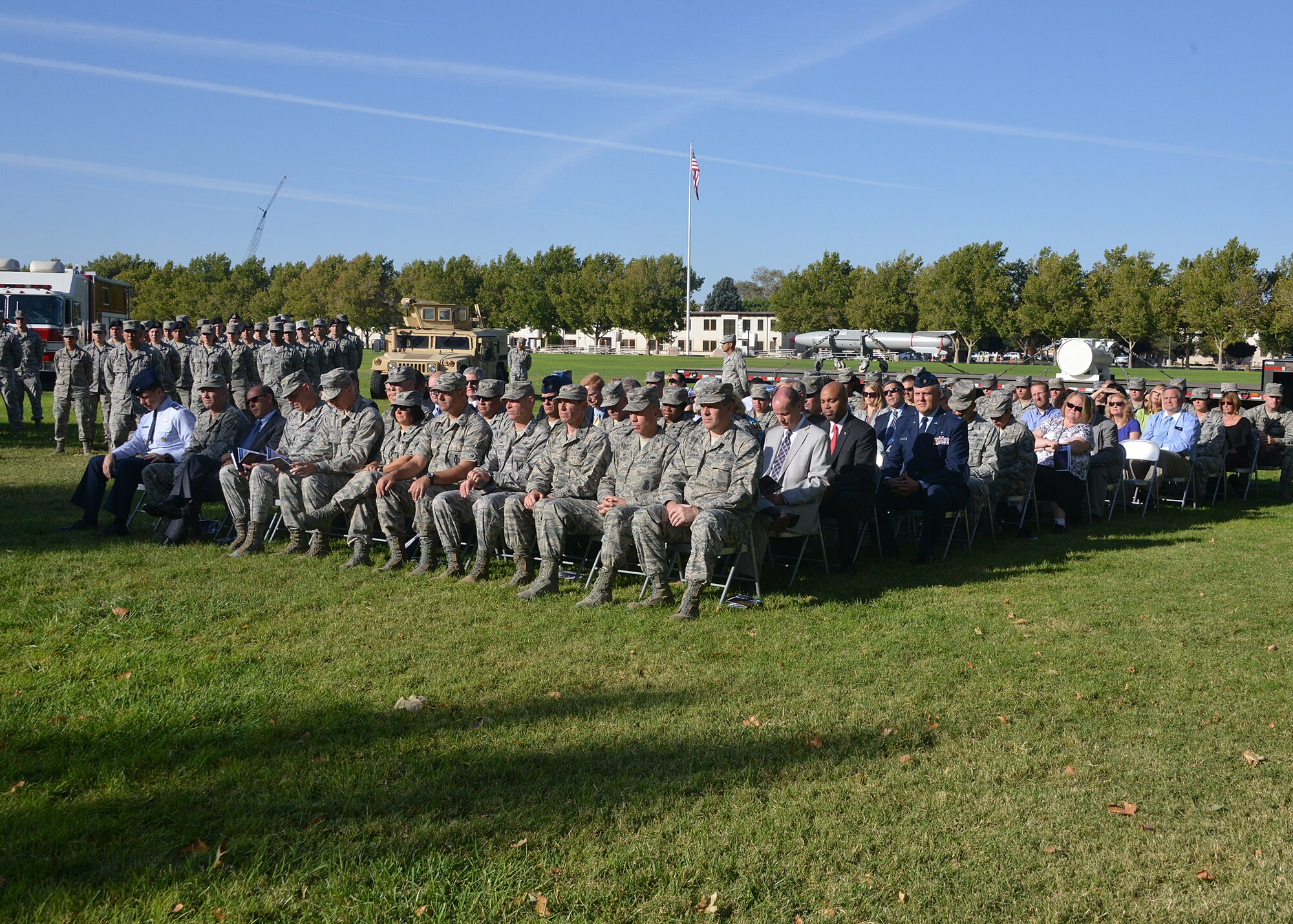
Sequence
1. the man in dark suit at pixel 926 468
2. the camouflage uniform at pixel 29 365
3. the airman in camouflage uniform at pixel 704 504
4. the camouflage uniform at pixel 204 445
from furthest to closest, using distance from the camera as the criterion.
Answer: the camouflage uniform at pixel 29 365, the camouflage uniform at pixel 204 445, the man in dark suit at pixel 926 468, the airman in camouflage uniform at pixel 704 504

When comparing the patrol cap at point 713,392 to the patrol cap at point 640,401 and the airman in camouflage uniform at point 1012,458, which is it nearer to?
the patrol cap at point 640,401

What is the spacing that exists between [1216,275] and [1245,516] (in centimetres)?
6295

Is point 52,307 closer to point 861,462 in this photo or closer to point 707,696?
point 861,462

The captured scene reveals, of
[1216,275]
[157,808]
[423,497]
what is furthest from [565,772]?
[1216,275]

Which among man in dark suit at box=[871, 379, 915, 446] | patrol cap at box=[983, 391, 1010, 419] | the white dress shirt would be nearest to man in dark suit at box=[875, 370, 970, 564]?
man in dark suit at box=[871, 379, 915, 446]

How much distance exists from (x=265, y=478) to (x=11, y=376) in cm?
1125

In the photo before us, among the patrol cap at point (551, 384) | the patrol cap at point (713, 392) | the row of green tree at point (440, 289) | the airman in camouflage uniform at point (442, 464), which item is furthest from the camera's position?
the row of green tree at point (440, 289)

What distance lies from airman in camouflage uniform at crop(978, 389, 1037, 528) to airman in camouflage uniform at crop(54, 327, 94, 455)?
515 inches

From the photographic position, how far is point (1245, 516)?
11.8 meters

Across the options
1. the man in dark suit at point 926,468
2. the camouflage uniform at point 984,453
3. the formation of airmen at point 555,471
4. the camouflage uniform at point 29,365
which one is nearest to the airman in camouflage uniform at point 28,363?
the camouflage uniform at point 29,365

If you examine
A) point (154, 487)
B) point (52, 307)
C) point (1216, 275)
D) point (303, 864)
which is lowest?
point (303, 864)

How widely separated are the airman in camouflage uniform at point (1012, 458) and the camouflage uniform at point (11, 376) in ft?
52.3

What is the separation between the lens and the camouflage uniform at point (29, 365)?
56.4 ft

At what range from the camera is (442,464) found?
28.1ft
